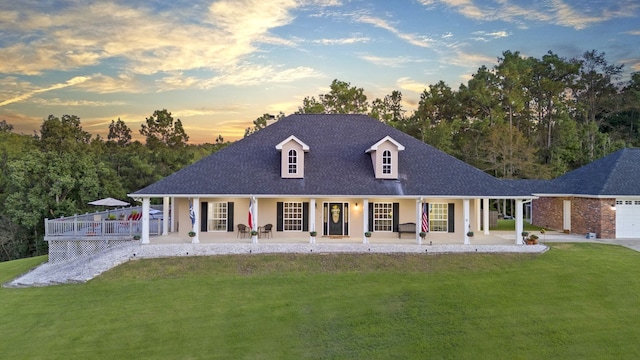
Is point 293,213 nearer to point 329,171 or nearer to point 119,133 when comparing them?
point 329,171

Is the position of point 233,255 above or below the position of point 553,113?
below

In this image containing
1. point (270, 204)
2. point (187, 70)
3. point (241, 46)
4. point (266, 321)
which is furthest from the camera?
point (187, 70)

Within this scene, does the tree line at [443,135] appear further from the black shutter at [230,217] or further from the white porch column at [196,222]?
the white porch column at [196,222]

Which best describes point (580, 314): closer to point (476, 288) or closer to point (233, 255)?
point (476, 288)

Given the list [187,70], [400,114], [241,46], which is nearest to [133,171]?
[187,70]

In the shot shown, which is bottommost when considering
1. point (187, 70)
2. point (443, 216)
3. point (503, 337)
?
point (503, 337)

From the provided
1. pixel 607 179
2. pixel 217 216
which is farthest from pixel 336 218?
pixel 607 179

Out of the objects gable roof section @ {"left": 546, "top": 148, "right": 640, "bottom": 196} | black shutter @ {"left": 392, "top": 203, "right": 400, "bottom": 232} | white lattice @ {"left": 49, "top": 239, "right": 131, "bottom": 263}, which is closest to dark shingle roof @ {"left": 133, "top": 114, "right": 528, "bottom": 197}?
black shutter @ {"left": 392, "top": 203, "right": 400, "bottom": 232}
